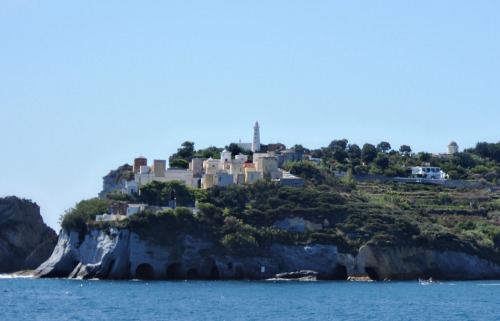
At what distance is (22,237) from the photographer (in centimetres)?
10144

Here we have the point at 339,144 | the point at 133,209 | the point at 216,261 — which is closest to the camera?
the point at 216,261

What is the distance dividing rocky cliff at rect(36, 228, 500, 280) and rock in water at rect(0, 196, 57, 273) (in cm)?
1080

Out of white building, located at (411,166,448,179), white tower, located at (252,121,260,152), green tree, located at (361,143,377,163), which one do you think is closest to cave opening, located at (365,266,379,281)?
white tower, located at (252,121,260,152)

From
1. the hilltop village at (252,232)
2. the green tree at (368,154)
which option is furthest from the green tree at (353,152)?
the hilltop village at (252,232)

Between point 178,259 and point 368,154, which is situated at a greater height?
point 368,154

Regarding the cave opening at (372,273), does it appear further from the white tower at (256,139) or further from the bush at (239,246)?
the white tower at (256,139)

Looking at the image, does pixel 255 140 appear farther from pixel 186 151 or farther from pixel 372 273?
pixel 372 273

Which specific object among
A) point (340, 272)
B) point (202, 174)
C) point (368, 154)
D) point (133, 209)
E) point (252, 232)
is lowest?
point (340, 272)

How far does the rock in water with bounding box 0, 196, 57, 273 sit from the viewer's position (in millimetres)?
99438

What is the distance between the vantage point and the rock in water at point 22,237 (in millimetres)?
99438

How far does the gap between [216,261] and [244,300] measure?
63.3 ft

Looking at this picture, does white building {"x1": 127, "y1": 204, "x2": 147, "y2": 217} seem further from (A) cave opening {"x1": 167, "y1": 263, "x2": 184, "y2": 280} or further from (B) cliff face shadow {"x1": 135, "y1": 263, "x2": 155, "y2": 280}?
(A) cave opening {"x1": 167, "y1": 263, "x2": 184, "y2": 280}

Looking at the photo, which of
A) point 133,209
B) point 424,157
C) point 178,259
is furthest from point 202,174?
point 424,157

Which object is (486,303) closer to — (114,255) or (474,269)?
(474,269)
